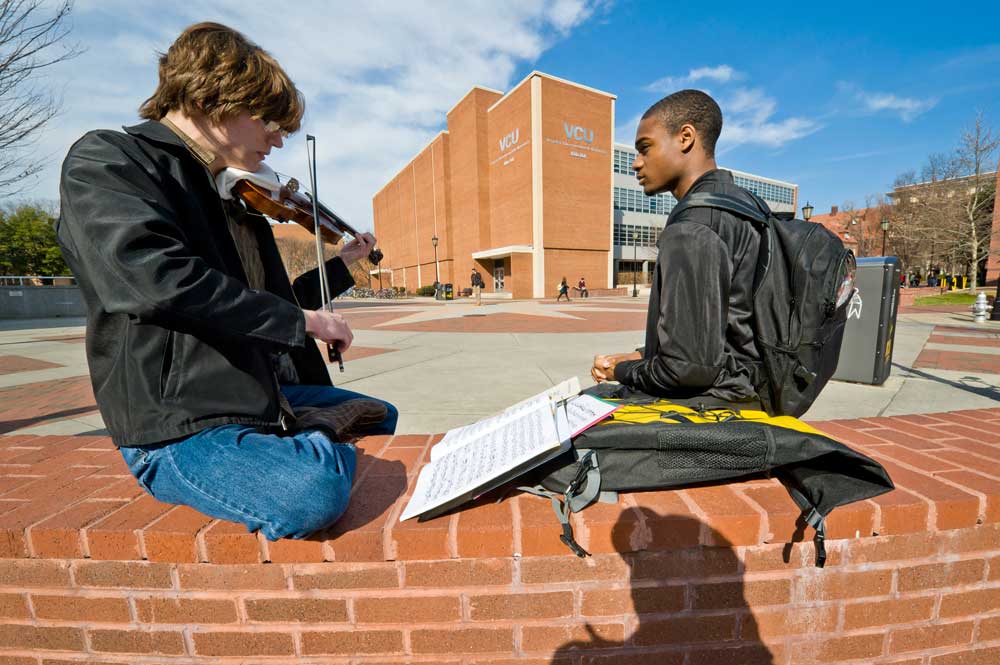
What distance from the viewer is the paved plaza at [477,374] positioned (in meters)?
3.66

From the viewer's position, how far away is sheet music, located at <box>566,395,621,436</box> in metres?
1.14

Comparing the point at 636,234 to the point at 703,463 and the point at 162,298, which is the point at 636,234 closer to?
the point at 703,463

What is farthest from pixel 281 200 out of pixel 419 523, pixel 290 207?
pixel 419 523

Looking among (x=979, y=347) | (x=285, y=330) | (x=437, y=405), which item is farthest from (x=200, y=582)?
(x=979, y=347)

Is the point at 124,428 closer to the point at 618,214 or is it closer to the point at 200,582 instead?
the point at 200,582

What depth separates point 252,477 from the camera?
1069 mm

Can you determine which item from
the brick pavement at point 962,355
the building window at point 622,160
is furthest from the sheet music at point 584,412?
the building window at point 622,160

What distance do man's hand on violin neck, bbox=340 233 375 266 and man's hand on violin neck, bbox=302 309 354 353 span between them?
0.81 metres

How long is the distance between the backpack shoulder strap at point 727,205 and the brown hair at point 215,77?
1377 mm

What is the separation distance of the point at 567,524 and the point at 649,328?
34.8 inches

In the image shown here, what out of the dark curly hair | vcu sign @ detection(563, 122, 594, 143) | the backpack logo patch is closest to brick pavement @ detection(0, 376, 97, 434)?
the dark curly hair

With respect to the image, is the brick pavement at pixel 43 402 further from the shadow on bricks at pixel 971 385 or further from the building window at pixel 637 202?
the building window at pixel 637 202

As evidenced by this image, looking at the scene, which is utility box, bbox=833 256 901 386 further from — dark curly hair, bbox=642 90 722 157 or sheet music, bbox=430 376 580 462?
sheet music, bbox=430 376 580 462

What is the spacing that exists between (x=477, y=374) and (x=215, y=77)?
4122mm
